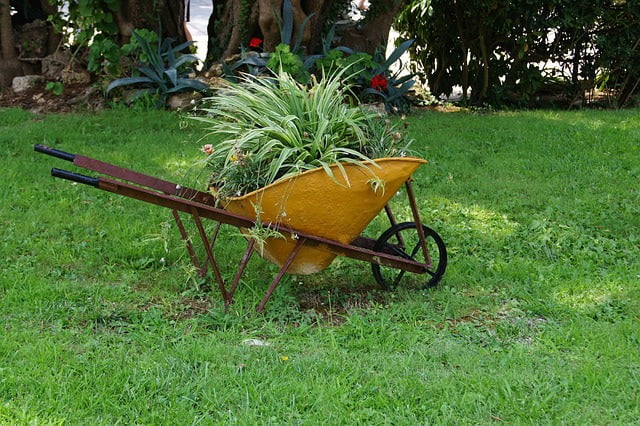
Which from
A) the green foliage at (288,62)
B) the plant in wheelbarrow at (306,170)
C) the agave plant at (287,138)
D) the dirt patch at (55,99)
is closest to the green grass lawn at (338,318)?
the plant in wheelbarrow at (306,170)

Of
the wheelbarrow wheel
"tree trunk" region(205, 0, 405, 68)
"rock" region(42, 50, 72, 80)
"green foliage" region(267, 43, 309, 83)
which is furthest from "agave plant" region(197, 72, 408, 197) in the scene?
"rock" region(42, 50, 72, 80)

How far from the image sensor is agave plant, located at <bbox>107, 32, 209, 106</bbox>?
8534 mm

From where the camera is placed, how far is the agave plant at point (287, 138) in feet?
13.7

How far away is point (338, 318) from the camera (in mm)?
4328

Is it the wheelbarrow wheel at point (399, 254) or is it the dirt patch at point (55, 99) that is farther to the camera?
the dirt patch at point (55, 99)

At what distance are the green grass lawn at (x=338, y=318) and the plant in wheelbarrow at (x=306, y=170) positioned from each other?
1.16 feet

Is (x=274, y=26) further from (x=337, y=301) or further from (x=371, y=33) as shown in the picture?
(x=337, y=301)

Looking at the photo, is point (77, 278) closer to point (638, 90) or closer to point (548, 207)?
point (548, 207)

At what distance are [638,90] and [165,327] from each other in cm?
814

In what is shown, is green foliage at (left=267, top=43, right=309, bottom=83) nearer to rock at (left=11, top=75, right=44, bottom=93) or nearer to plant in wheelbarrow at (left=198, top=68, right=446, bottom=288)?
rock at (left=11, top=75, right=44, bottom=93)

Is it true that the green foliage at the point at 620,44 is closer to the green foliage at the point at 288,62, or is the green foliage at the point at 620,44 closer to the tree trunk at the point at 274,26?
the tree trunk at the point at 274,26

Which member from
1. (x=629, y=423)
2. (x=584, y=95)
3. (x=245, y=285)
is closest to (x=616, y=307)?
(x=629, y=423)

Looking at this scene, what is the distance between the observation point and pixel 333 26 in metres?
9.02

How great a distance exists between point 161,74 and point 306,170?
16.5 ft
